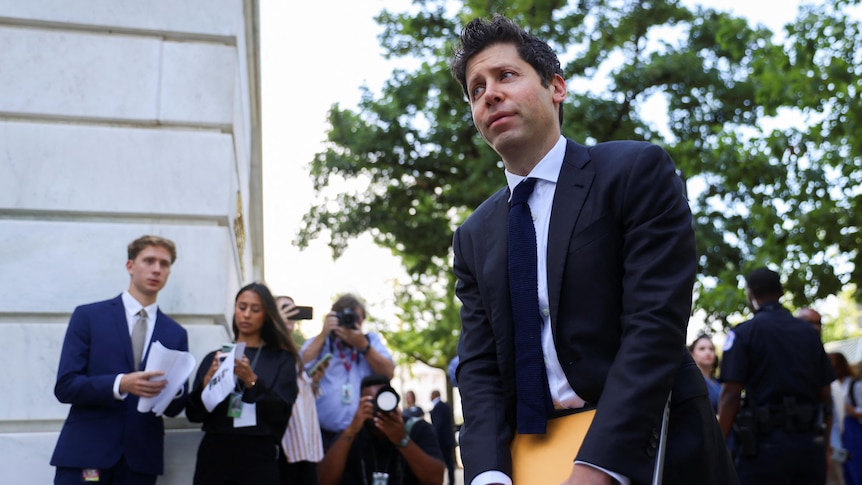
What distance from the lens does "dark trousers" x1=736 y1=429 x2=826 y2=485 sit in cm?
592

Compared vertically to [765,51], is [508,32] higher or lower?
lower

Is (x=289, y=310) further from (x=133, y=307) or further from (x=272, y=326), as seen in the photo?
(x=133, y=307)

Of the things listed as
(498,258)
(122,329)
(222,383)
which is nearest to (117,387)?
(122,329)

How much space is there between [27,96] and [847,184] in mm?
10166

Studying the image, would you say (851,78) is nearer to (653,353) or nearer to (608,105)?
(608,105)

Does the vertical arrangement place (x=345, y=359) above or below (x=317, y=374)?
above

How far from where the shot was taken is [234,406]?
5203 mm

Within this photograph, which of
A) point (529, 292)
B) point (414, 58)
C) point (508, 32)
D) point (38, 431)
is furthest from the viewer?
point (414, 58)

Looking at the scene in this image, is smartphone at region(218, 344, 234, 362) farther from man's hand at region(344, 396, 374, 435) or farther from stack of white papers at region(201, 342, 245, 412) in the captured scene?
man's hand at region(344, 396, 374, 435)

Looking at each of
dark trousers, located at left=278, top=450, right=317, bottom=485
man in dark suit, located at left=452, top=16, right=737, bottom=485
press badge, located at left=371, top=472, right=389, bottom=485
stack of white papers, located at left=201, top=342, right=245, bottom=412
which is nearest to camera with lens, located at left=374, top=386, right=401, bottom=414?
press badge, located at left=371, top=472, right=389, bottom=485

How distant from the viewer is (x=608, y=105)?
57.3 ft

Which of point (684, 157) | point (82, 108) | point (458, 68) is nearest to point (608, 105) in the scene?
point (684, 157)

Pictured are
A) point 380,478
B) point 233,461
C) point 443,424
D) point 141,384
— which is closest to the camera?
point 141,384

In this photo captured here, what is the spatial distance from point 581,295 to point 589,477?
452mm
